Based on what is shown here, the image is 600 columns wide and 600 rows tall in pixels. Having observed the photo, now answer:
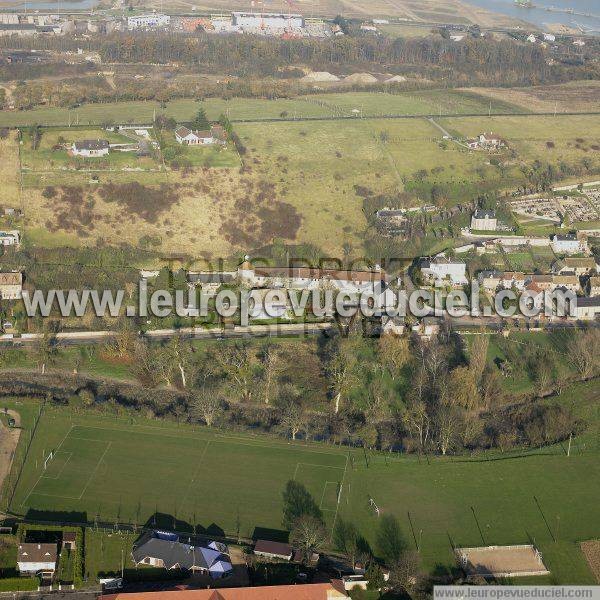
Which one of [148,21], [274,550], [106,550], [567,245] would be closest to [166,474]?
[106,550]

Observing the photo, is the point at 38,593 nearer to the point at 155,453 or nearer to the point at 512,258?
the point at 155,453

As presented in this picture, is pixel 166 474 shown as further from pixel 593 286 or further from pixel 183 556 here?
pixel 593 286

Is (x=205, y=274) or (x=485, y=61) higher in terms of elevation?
(x=485, y=61)

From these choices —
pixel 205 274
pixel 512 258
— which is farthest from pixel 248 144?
pixel 512 258

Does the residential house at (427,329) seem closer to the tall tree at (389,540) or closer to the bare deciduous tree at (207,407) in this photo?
the bare deciduous tree at (207,407)

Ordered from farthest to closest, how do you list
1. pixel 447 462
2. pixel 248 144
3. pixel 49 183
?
pixel 248 144 → pixel 49 183 → pixel 447 462

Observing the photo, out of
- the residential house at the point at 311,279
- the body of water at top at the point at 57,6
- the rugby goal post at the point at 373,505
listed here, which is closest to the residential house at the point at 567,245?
the residential house at the point at 311,279
